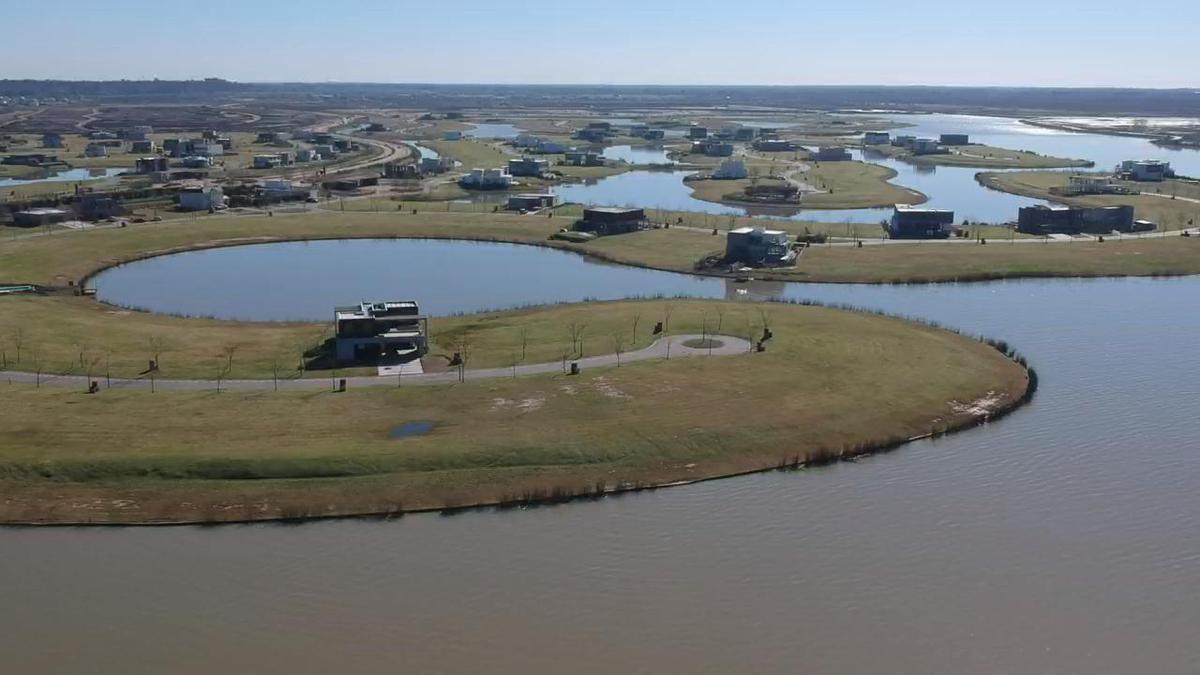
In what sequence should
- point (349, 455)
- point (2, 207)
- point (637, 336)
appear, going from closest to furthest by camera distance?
point (349, 455)
point (637, 336)
point (2, 207)

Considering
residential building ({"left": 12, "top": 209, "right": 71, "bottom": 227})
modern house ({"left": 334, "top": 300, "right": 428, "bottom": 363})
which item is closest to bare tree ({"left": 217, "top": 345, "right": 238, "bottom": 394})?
modern house ({"left": 334, "top": 300, "right": 428, "bottom": 363})

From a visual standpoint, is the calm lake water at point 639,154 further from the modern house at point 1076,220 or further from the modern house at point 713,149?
the modern house at point 1076,220

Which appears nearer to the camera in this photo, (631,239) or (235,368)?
(235,368)

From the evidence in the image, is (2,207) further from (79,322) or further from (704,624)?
(704,624)

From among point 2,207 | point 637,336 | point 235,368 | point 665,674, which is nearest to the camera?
point 665,674

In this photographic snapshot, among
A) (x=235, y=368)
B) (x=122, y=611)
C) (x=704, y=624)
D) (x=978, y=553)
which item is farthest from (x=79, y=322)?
(x=978, y=553)

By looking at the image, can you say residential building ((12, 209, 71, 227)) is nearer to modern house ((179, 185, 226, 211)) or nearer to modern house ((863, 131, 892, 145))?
modern house ((179, 185, 226, 211))

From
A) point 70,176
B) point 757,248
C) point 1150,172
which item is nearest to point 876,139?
point 1150,172

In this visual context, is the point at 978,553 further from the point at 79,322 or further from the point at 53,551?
the point at 79,322
